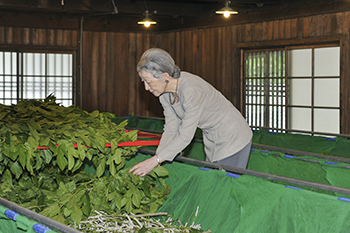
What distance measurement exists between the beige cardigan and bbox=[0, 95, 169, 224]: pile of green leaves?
0.25 meters

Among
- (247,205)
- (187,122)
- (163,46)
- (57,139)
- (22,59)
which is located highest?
(163,46)

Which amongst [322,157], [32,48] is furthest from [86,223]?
[32,48]

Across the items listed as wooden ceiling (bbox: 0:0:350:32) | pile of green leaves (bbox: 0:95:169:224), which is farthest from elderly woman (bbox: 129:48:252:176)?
wooden ceiling (bbox: 0:0:350:32)

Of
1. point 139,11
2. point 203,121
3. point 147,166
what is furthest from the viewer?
point 139,11

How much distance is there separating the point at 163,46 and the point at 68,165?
242 inches

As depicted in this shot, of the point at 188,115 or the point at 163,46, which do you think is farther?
the point at 163,46

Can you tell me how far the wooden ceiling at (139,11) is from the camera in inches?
249

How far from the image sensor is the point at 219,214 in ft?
7.73

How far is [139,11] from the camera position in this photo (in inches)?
295

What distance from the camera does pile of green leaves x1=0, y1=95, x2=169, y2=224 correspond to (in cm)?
233

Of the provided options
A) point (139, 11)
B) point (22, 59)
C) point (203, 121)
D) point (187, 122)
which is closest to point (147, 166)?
point (187, 122)

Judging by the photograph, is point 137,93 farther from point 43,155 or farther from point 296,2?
point 43,155

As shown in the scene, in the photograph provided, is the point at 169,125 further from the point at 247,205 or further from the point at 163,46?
the point at 163,46

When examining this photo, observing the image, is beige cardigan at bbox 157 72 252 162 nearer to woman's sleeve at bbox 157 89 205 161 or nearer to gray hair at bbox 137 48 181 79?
woman's sleeve at bbox 157 89 205 161
